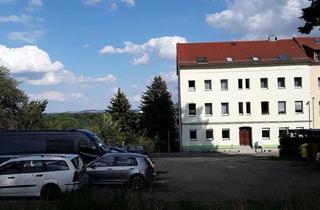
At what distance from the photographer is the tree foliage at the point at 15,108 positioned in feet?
201

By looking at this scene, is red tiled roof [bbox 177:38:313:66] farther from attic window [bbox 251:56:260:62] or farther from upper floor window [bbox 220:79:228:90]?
upper floor window [bbox 220:79:228:90]

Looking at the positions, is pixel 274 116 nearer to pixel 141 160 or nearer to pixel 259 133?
pixel 259 133

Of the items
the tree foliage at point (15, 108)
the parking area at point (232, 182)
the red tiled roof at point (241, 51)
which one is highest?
the red tiled roof at point (241, 51)

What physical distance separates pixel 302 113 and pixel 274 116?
3633 millimetres

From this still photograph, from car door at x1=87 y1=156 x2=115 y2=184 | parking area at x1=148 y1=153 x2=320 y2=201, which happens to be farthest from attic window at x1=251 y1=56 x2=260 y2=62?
car door at x1=87 y1=156 x2=115 y2=184

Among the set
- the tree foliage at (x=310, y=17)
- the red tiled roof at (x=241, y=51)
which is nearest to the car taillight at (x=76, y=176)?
the tree foliage at (x=310, y=17)

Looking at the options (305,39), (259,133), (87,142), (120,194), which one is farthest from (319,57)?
(120,194)

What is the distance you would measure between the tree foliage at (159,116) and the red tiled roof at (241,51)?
233 inches

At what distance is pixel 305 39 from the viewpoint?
80.9 meters

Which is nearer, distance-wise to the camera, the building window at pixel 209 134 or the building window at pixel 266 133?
the building window at pixel 266 133

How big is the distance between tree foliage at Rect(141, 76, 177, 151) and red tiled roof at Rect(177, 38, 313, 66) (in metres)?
5.92

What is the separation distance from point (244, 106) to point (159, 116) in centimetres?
1126

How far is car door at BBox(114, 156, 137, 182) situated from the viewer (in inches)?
855

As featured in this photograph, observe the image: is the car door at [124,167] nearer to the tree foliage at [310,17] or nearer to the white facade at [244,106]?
the tree foliage at [310,17]
